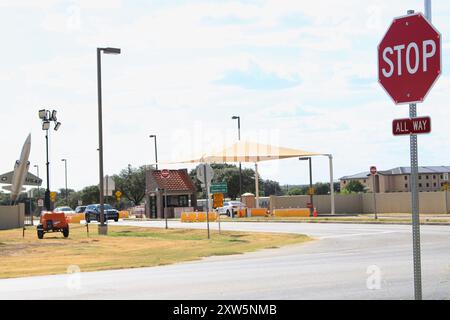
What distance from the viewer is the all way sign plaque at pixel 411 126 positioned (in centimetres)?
724

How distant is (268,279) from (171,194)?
51250mm

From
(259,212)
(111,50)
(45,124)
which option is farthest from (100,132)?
(259,212)

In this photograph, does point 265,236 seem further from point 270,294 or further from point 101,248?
point 270,294

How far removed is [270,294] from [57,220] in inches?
980

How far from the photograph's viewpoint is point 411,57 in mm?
7383

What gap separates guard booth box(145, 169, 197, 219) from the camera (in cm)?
6438

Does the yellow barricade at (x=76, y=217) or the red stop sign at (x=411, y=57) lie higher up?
the red stop sign at (x=411, y=57)

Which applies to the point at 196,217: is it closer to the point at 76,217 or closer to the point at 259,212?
the point at 259,212

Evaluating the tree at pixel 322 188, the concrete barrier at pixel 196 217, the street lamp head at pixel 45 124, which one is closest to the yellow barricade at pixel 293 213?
the concrete barrier at pixel 196 217

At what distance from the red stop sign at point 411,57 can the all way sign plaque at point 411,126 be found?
0.76 feet

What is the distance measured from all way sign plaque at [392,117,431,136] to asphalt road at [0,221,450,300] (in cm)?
426

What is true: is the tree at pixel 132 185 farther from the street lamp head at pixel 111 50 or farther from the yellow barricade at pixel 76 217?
the street lamp head at pixel 111 50

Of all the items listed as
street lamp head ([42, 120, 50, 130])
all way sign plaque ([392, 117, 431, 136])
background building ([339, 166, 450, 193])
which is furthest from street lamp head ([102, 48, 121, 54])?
background building ([339, 166, 450, 193])
